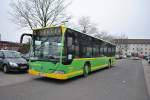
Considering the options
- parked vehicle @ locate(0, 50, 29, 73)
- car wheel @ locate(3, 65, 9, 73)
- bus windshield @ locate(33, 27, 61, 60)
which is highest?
bus windshield @ locate(33, 27, 61, 60)

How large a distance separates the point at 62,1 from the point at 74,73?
22.8 m

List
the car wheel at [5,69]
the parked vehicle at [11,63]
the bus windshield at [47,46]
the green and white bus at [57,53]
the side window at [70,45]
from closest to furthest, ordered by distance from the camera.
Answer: the green and white bus at [57,53] → the bus windshield at [47,46] → the side window at [70,45] → the parked vehicle at [11,63] → the car wheel at [5,69]

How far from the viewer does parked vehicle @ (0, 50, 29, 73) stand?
1141cm

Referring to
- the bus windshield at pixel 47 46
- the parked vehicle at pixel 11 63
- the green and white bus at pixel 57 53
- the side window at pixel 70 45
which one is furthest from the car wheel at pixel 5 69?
the side window at pixel 70 45

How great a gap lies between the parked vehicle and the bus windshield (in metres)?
2.59

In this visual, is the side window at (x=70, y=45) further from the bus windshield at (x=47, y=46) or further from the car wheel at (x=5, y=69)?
the car wheel at (x=5, y=69)

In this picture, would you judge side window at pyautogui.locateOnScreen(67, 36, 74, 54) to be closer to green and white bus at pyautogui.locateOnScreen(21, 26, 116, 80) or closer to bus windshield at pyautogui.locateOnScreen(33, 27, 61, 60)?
green and white bus at pyautogui.locateOnScreen(21, 26, 116, 80)

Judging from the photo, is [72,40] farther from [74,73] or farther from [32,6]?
[32,6]

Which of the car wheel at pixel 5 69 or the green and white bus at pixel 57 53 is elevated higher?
the green and white bus at pixel 57 53

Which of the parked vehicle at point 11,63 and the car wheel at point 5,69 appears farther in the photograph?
the car wheel at point 5,69

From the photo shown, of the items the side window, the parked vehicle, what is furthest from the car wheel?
the side window

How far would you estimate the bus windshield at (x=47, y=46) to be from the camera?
8859mm

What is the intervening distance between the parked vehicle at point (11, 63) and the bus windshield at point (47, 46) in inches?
102

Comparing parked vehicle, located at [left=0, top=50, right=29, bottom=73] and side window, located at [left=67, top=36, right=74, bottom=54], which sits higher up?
side window, located at [left=67, top=36, right=74, bottom=54]
